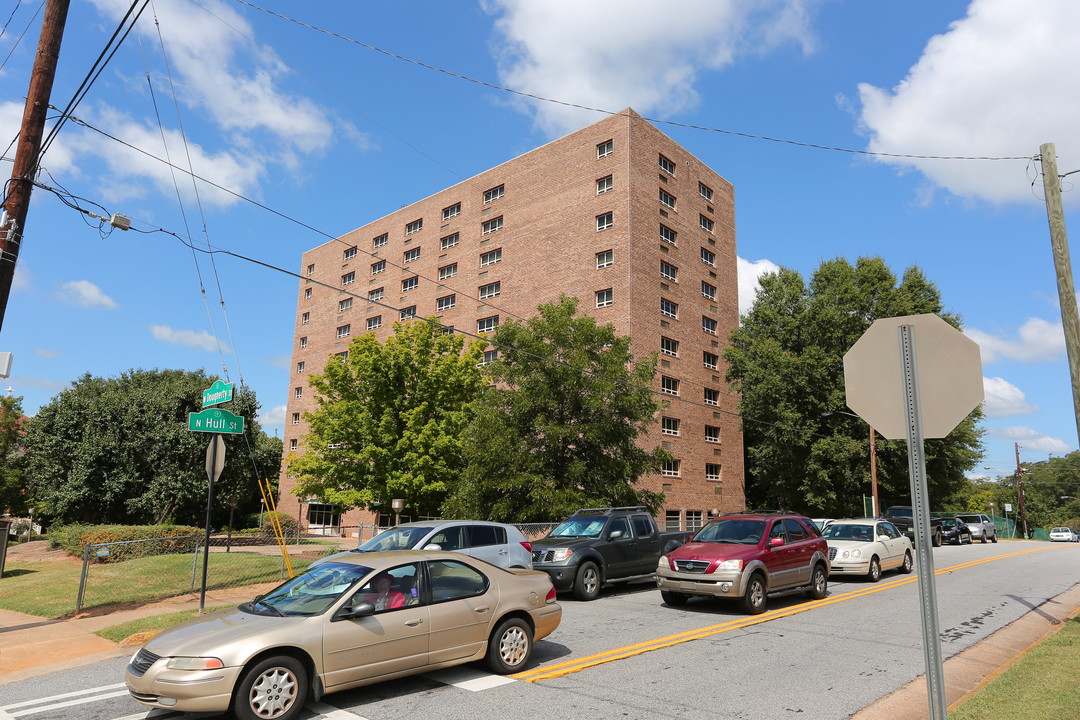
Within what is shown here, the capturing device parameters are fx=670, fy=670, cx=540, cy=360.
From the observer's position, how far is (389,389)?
32.9m

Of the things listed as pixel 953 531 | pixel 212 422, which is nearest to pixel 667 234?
pixel 953 531

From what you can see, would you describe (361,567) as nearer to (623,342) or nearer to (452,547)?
(452,547)

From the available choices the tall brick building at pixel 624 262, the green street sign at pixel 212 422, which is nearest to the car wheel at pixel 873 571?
the green street sign at pixel 212 422

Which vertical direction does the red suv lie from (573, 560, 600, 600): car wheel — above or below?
above

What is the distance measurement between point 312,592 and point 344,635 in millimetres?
719

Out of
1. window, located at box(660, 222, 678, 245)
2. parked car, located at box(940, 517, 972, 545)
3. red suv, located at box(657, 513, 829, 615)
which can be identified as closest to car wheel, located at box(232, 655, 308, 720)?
red suv, located at box(657, 513, 829, 615)

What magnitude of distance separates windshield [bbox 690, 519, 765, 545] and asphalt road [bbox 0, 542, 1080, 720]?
1.22 meters

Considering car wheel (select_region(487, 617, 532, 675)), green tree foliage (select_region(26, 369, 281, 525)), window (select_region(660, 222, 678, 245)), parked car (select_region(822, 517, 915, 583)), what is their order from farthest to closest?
window (select_region(660, 222, 678, 245))
green tree foliage (select_region(26, 369, 281, 525))
parked car (select_region(822, 517, 915, 583))
car wheel (select_region(487, 617, 532, 675))

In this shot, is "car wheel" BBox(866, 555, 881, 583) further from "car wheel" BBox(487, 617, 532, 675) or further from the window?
the window

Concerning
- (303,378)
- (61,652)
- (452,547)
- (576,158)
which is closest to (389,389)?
(576,158)

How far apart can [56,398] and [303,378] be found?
76.0ft

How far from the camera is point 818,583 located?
13711 millimetres

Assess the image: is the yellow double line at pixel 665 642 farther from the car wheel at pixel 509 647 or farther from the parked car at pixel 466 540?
the parked car at pixel 466 540

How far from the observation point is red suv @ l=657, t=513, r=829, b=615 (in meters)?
11.5
